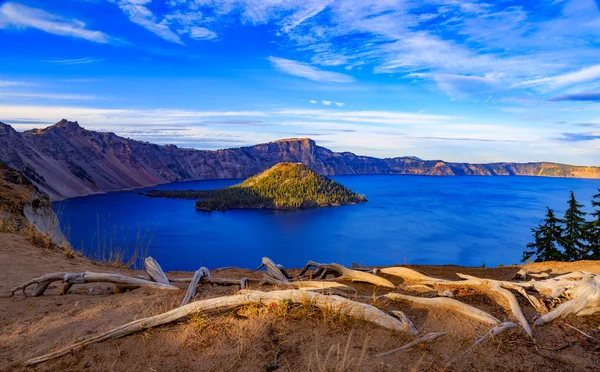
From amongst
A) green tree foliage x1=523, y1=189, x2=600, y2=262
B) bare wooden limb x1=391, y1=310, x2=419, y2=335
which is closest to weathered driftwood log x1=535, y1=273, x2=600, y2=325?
bare wooden limb x1=391, y1=310, x2=419, y2=335

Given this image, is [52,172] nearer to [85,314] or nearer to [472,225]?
[472,225]

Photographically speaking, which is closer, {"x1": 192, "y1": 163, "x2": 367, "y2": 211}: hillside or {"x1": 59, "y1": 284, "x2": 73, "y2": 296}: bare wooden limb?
{"x1": 59, "y1": 284, "x2": 73, "y2": 296}: bare wooden limb

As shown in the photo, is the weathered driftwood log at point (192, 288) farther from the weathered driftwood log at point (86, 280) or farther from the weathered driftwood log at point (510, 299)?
the weathered driftwood log at point (510, 299)

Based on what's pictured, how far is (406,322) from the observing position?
13.0ft

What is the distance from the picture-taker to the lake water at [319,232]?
59.7 meters

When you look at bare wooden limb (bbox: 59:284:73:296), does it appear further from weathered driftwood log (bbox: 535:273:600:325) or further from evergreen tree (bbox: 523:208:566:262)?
evergreen tree (bbox: 523:208:566:262)

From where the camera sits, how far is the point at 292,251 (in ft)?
218

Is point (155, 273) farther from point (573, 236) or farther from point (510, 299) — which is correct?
point (573, 236)

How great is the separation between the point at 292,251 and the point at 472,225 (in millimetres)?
Result: 46266

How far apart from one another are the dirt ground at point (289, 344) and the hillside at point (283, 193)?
111 meters

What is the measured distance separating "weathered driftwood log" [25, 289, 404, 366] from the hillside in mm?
111052

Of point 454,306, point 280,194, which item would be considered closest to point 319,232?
point 280,194

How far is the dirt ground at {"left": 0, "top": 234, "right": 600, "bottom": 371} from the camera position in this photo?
3.46 metres

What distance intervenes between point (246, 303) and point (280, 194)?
12373 centimetres
